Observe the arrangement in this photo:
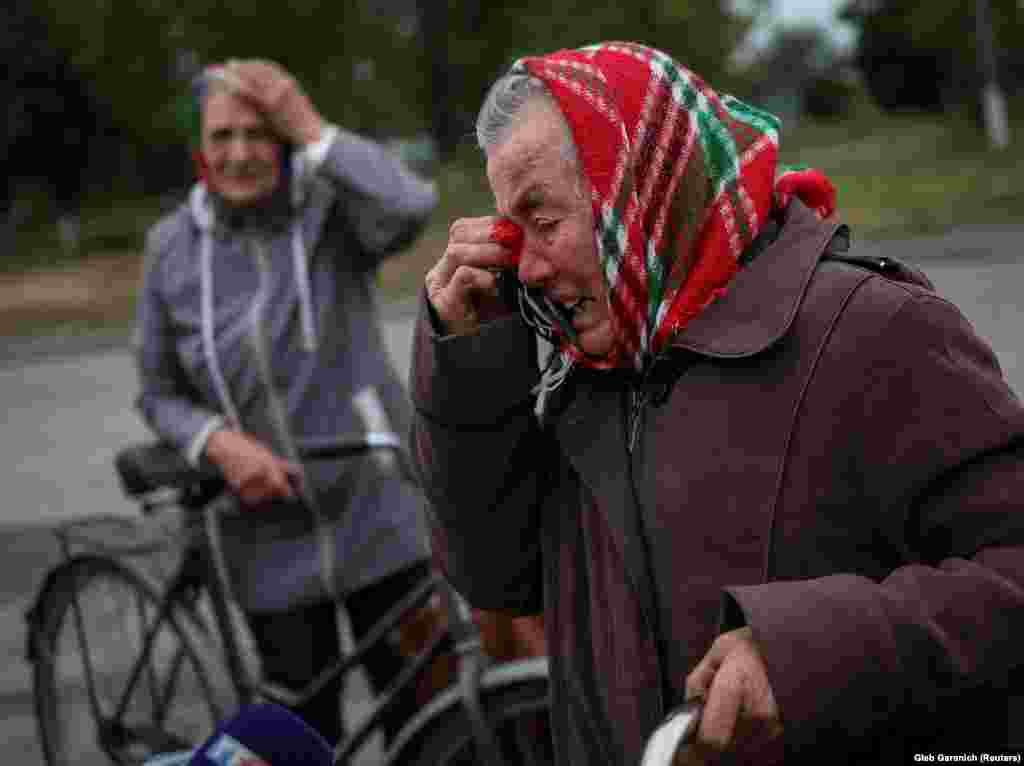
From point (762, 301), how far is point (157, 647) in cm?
248

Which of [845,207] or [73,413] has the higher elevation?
[845,207]

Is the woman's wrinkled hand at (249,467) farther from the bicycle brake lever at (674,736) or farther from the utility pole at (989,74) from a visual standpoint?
the utility pole at (989,74)

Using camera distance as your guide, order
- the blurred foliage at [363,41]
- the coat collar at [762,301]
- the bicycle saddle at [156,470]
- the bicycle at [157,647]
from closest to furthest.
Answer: the coat collar at [762,301], the bicycle at [157,647], the bicycle saddle at [156,470], the blurred foliage at [363,41]

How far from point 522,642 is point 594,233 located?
1578 millimetres

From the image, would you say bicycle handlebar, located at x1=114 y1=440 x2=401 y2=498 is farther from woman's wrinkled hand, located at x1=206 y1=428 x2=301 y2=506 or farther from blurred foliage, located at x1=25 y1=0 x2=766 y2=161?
blurred foliage, located at x1=25 y1=0 x2=766 y2=161

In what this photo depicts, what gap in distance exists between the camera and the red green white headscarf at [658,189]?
66.3 inches

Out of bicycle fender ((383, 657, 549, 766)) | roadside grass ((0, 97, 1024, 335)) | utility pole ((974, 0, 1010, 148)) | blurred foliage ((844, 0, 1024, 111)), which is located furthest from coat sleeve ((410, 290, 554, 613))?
blurred foliage ((844, 0, 1024, 111))

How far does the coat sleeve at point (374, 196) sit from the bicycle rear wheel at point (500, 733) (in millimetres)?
1156

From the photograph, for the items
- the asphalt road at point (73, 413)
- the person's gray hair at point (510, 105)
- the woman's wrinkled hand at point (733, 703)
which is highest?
the person's gray hair at point (510, 105)

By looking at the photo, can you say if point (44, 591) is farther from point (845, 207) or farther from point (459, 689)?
point (845, 207)

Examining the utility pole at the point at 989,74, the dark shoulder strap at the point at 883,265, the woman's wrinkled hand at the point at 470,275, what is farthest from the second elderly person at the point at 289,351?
the utility pole at the point at 989,74

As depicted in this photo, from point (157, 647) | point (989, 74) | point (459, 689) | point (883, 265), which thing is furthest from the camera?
point (989, 74)

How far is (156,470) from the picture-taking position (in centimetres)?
345

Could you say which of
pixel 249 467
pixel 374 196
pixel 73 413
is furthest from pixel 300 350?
pixel 73 413
